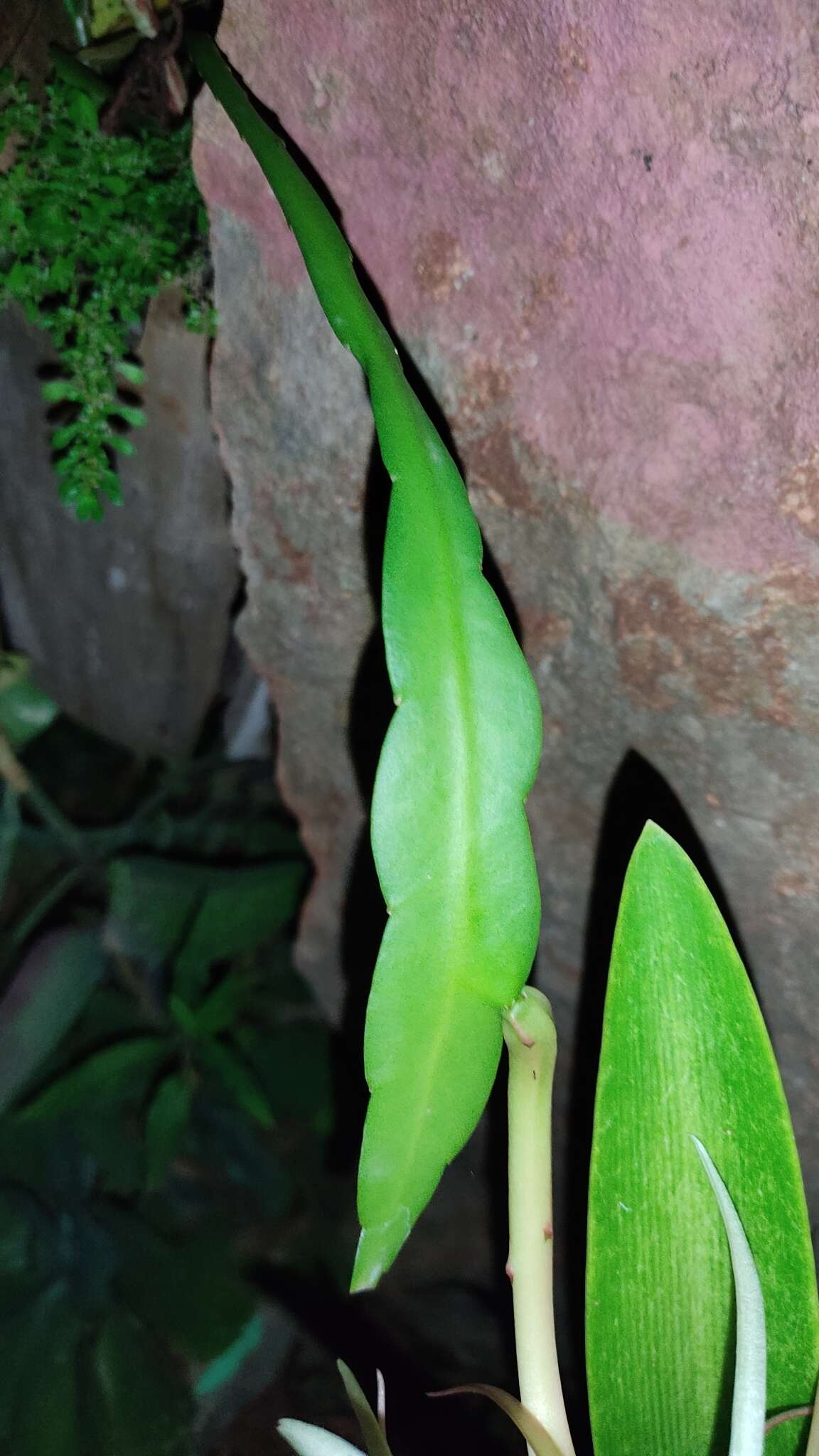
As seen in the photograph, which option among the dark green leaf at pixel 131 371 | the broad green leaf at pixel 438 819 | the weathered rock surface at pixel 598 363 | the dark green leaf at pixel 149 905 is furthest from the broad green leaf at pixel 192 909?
the broad green leaf at pixel 438 819

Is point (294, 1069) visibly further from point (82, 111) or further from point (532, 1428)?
point (82, 111)

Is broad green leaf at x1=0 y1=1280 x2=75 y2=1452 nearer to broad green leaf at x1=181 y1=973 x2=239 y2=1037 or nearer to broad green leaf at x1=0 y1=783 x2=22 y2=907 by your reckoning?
broad green leaf at x1=181 y1=973 x2=239 y2=1037

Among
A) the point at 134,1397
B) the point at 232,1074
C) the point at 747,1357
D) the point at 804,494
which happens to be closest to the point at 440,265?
the point at 804,494

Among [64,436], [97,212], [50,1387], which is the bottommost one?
[50,1387]

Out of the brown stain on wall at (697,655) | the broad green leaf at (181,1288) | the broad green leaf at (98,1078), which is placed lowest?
the broad green leaf at (181,1288)

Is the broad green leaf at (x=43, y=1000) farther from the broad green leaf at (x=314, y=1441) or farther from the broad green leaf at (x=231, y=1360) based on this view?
the broad green leaf at (x=314, y=1441)

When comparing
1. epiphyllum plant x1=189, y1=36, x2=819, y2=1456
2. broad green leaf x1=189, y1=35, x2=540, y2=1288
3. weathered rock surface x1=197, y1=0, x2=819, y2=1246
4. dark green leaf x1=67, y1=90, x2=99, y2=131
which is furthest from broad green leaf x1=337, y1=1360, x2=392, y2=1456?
dark green leaf x1=67, y1=90, x2=99, y2=131
